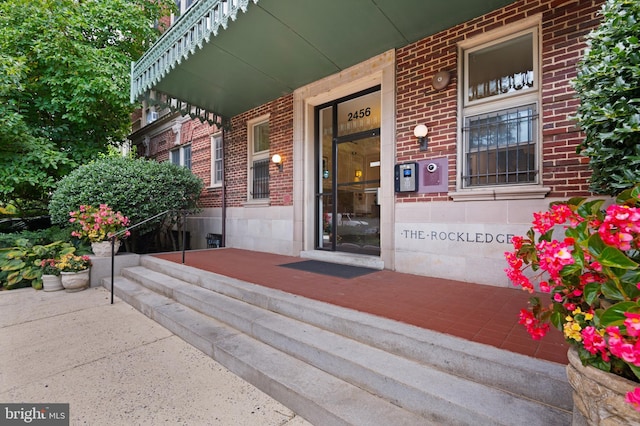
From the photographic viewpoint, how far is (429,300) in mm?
3008

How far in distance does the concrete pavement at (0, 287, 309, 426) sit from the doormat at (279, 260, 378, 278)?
2.06m

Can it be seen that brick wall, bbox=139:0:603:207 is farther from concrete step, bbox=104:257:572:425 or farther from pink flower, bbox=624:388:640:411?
pink flower, bbox=624:388:640:411

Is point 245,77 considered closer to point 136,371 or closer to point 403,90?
point 403,90

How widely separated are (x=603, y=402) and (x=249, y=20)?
4860 millimetres

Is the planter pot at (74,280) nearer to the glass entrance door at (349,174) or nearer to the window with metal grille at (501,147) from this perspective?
the glass entrance door at (349,174)

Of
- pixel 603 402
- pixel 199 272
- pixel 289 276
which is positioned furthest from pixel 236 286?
pixel 603 402

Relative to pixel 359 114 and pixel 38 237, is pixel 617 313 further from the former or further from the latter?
pixel 38 237

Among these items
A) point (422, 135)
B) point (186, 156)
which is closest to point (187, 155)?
point (186, 156)

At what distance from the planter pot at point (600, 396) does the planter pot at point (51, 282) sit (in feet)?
22.3

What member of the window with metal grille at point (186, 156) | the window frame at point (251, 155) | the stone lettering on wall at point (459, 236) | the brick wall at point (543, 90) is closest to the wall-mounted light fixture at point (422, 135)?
the brick wall at point (543, 90)

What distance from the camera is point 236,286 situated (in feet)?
11.8

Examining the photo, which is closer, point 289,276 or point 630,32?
point 630,32

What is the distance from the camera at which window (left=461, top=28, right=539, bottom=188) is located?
11.5ft

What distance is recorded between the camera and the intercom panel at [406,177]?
4.24 m
